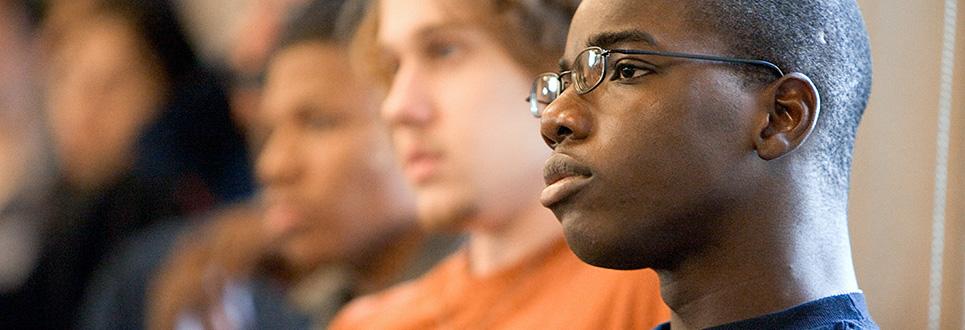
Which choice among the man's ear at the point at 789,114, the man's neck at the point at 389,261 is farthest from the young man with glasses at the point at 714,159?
the man's neck at the point at 389,261

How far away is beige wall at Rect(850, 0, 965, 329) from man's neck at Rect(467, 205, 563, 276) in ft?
2.49

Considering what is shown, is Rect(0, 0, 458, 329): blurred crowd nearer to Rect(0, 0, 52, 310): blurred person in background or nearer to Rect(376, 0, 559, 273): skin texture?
Rect(0, 0, 52, 310): blurred person in background

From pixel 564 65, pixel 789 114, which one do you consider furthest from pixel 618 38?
pixel 789 114

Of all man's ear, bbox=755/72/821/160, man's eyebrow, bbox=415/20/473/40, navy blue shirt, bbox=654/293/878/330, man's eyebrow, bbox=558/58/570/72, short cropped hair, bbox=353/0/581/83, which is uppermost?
man's eyebrow, bbox=415/20/473/40

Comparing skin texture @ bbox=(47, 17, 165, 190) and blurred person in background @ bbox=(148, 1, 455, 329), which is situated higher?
skin texture @ bbox=(47, 17, 165, 190)

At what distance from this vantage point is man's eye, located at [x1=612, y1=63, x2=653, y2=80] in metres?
2.04

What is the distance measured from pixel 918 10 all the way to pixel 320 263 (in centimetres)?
184

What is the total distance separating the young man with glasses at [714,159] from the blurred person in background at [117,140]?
2.14m

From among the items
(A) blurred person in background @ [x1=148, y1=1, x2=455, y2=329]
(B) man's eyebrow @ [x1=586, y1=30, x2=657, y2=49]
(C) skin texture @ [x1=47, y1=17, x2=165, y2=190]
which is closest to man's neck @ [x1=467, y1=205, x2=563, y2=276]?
(A) blurred person in background @ [x1=148, y1=1, x2=455, y2=329]

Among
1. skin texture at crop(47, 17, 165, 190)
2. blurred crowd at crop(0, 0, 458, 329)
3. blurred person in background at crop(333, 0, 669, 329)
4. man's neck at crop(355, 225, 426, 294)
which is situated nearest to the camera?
blurred person in background at crop(333, 0, 669, 329)

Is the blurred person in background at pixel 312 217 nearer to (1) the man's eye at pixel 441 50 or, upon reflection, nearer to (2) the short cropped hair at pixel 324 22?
(2) the short cropped hair at pixel 324 22

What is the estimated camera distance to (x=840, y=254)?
2.09 meters

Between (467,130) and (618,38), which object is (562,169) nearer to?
(618,38)

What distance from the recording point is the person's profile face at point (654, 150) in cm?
199
